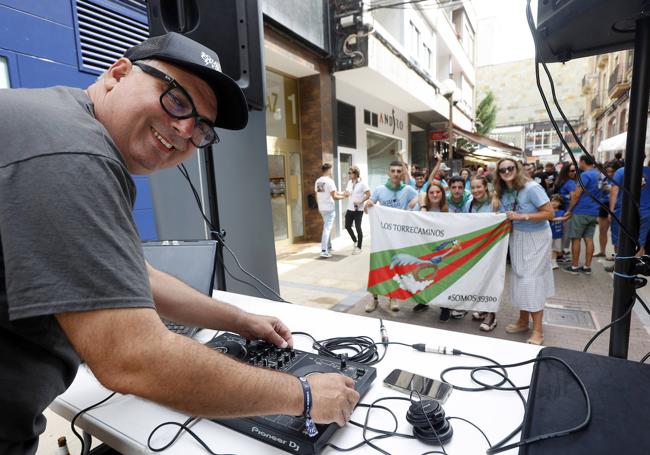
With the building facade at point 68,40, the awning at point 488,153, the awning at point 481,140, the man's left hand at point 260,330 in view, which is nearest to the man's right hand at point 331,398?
the man's left hand at point 260,330

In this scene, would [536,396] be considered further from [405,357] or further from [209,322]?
[209,322]

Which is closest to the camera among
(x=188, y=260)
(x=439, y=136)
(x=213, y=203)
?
(x=188, y=260)

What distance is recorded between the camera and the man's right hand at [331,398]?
2.84 ft

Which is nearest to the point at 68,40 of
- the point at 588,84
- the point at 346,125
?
the point at 346,125

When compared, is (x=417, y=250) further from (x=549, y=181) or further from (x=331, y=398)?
(x=549, y=181)

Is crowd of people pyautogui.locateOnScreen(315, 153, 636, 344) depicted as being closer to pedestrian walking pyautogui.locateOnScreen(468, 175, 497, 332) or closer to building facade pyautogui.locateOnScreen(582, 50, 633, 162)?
pedestrian walking pyautogui.locateOnScreen(468, 175, 497, 332)

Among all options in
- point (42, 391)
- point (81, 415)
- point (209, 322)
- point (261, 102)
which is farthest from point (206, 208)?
point (42, 391)

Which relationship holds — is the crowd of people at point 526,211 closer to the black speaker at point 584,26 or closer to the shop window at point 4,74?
the black speaker at point 584,26

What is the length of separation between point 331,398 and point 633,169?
115 centimetres

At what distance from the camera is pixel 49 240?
24.2 inches

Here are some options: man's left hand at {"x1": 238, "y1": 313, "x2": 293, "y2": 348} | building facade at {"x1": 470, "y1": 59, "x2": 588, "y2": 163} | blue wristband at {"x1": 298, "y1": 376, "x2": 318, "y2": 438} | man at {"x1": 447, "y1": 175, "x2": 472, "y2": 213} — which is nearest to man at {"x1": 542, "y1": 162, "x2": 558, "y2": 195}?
man at {"x1": 447, "y1": 175, "x2": 472, "y2": 213}

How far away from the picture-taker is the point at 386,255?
165 inches

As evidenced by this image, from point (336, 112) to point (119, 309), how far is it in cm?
856

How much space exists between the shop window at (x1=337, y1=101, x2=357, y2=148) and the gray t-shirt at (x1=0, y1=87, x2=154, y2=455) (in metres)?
8.91
